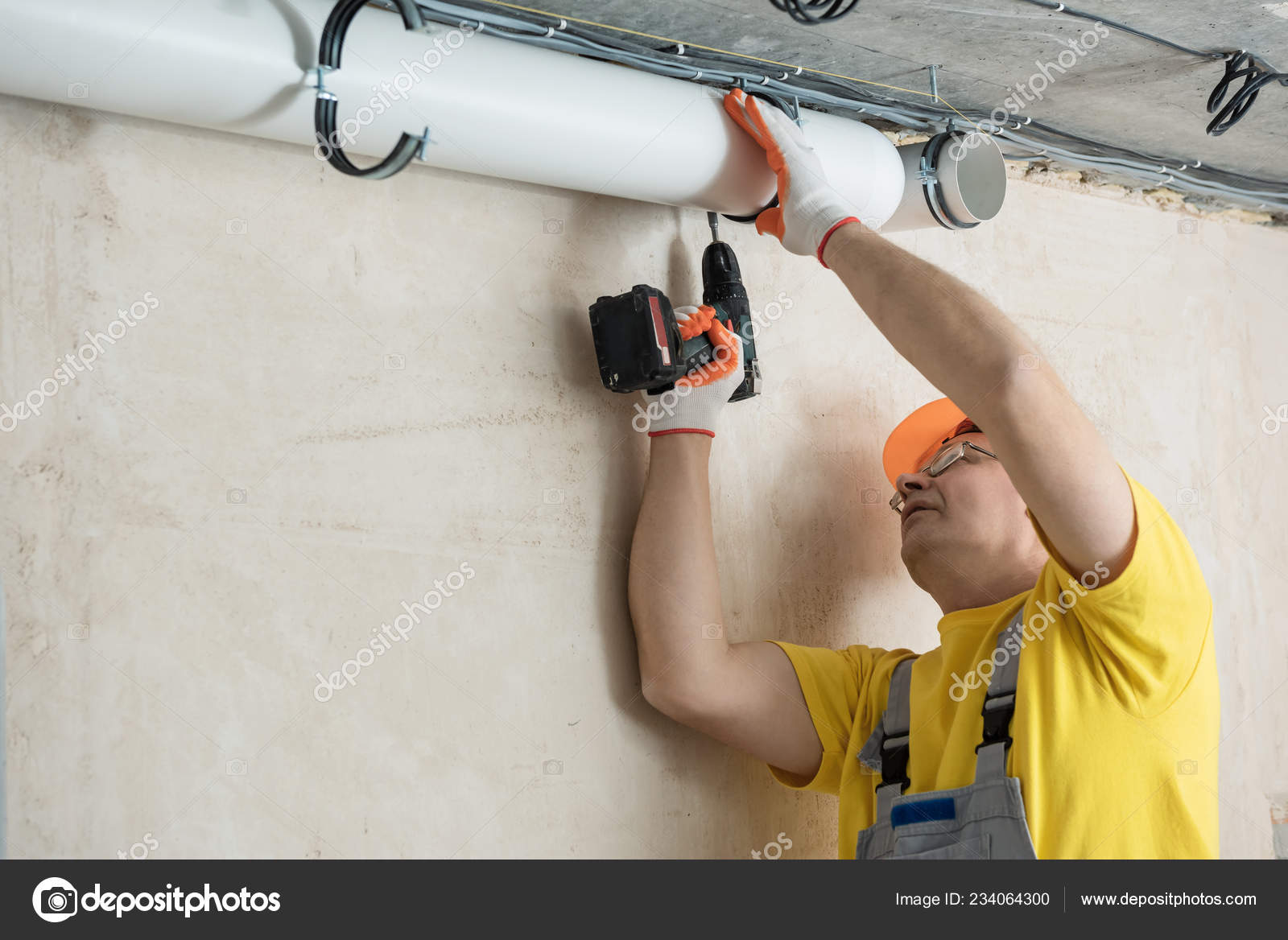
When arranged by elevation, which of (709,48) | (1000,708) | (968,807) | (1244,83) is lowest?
(968,807)

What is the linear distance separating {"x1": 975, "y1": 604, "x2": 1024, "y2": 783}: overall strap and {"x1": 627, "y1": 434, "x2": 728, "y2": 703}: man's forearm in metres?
0.37

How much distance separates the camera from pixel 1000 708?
4.30ft

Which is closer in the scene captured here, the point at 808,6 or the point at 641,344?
the point at 808,6

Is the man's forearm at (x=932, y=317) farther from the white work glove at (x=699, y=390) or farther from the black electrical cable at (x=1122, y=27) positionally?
the black electrical cable at (x=1122, y=27)

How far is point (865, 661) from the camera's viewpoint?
1609 mm

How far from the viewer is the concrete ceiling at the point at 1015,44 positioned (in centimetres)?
148

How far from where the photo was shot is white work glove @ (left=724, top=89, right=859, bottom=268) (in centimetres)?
144

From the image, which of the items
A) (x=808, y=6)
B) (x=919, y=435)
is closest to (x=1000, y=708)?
(x=919, y=435)

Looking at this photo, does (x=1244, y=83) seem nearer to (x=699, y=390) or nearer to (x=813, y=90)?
(x=813, y=90)

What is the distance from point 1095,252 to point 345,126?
1.68 meters

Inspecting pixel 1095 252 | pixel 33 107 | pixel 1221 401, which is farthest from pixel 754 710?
pixel 1221 401

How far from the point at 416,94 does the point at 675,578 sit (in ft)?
2.36
